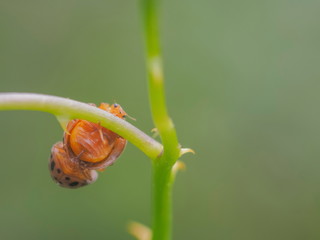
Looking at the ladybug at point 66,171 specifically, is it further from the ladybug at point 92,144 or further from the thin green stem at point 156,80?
the thin green stem at point 156,80

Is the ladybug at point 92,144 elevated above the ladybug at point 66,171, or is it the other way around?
the ladybug at point 92,144

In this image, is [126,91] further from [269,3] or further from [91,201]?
[269,3]

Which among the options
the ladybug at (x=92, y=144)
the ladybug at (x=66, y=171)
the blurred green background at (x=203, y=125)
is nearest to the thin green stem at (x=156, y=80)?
the ladybug at (x=92, y=144)

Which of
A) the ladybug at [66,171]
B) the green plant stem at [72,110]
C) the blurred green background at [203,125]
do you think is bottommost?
the ladybug at [66,171]

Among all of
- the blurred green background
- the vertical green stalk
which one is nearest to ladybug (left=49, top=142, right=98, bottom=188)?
the vertical green stalk

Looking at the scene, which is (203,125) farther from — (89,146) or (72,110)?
(72,110)

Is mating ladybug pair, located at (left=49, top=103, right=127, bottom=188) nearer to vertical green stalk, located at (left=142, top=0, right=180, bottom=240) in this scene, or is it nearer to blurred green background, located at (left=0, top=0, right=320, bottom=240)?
vertical green stalk, located at (left=142, top=0, right=180, bottom=240)

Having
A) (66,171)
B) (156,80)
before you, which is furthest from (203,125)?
(156,80)

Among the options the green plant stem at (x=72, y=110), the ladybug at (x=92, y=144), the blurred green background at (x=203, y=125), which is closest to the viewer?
the green plant stem at (x=72, y=110)
